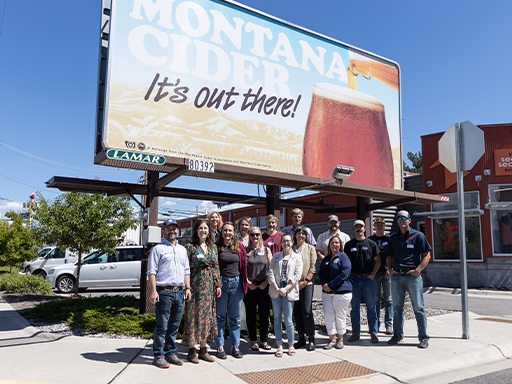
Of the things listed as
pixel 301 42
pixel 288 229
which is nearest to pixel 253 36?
pixel 301 42

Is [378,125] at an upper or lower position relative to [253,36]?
lower

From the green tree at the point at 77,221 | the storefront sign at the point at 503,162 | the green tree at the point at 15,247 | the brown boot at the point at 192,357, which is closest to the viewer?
the brown boot at the point at 192,357

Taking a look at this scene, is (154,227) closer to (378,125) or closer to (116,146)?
(116,146)

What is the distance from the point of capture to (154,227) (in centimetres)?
763

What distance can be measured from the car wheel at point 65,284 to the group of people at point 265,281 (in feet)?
35.2

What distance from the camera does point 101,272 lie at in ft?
50.0

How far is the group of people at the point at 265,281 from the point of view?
5.50 meters

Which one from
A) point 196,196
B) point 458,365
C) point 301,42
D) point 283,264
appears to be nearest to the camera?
point 458,365

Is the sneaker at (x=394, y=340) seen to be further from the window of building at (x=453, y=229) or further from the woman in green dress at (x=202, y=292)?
the window of building at (x=453, y=229)

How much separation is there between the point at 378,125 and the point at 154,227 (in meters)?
7.51

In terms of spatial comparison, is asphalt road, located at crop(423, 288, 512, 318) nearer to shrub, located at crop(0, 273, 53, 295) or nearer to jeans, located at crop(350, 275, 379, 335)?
jeans, located at crop(350, 275, 379, 335)

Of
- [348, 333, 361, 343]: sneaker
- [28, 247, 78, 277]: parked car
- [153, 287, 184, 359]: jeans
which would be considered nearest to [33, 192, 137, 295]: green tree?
[28, 247, 78, 277]: parked car

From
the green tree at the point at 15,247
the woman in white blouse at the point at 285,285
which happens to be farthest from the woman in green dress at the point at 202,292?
the green tree at the point at 15,247

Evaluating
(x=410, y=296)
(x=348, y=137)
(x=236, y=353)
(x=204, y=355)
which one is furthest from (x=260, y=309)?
(x=348, y=137)
